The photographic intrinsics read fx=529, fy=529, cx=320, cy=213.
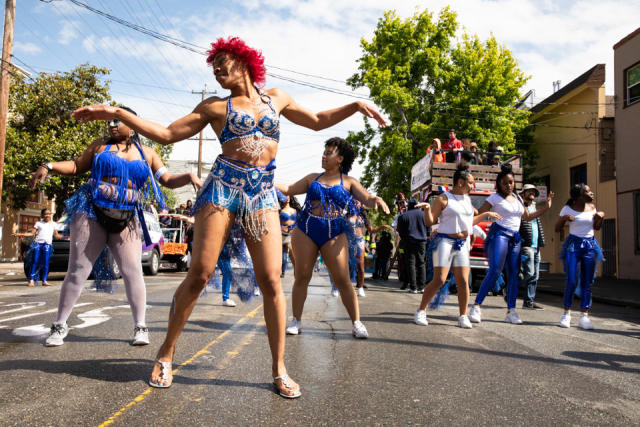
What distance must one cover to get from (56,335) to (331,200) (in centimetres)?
269

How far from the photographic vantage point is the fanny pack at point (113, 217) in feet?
14.1

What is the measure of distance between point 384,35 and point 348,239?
27.1 metres

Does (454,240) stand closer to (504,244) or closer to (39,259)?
(504,244)

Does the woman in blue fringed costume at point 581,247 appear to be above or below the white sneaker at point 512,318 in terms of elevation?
above

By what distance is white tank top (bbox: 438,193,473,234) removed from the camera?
6379 millimetres

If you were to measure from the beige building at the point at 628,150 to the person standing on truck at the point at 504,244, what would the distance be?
1413 centimetres

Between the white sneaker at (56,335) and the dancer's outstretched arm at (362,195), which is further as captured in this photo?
the dancer's outstretched arm at (362,195)

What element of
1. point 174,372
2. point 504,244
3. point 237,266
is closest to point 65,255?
point 504,244

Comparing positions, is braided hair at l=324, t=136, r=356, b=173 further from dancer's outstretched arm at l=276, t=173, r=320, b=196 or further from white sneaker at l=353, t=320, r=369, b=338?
white sneaker at l=353, t=320, r=369, b=338

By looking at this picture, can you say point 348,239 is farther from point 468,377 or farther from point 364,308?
point 364,308

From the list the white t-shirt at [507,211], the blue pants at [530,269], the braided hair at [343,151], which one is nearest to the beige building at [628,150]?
the blue pants at [530,269]

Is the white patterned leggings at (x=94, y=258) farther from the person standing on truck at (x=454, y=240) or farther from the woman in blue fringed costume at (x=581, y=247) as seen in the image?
the woman in blue fringed costume at (x=581, y=247)

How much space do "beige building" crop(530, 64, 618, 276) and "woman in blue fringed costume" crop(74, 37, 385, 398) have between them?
1936 cm

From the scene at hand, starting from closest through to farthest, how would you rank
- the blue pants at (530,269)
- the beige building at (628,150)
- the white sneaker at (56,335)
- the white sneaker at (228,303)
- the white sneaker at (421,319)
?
the white sneaker at (56,335)
the white sneaker at (421,319)
the white sneaker at (228,303)
the blue pants at (530,269)
the beige building at (628,150)
